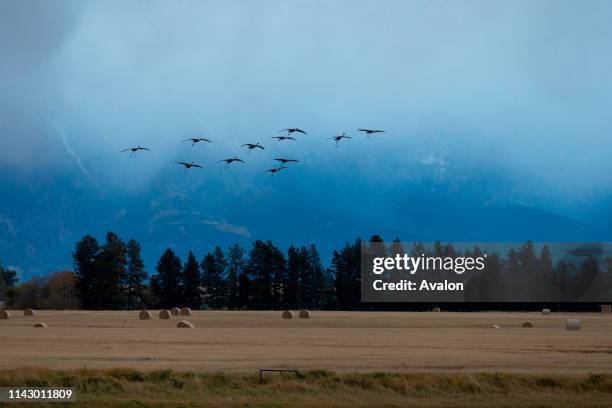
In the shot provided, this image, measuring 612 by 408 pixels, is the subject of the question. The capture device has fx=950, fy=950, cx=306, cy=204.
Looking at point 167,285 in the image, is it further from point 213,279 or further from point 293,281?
point 293,281

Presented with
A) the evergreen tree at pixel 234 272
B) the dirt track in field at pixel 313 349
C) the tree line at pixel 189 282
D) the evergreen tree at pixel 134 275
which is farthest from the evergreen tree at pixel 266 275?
the dirt track in field at pixel 313 349

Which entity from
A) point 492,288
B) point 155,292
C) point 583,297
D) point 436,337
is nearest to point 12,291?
point 155,292

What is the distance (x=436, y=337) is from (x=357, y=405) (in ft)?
110

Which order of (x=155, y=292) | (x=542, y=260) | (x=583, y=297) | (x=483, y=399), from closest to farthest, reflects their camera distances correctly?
1. (x=483, y=399)
2. (x=583, y=297)
3. (x=542, y=260)
4. (x=155, y=292)

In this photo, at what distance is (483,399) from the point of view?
33.5 metres

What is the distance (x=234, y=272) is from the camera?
541ft

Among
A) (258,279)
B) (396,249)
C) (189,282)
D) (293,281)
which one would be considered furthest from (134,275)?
(396,249)

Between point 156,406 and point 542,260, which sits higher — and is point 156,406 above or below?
below

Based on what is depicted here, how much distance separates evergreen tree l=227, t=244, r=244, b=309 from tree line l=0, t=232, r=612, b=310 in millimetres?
166

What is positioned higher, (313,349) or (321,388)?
(313,349)

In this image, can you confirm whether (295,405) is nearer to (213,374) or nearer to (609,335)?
(213,374)

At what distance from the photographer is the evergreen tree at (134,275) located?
157000mm

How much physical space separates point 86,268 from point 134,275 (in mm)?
10900

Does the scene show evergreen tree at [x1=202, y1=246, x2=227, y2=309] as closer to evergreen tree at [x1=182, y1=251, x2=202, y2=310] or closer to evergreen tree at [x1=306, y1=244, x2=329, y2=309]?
evergreen tree at [x1=182, y1=251, x2=202, y2=310]
